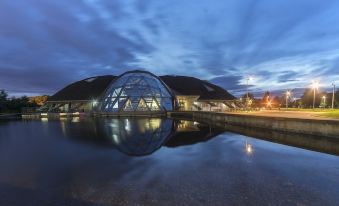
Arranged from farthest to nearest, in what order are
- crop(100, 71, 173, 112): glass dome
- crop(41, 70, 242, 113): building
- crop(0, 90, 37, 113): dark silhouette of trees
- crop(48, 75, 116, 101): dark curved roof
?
crop(0, 90, 37, 113): dark silhouette of trees, crop(48, 75, 116, 101): dark curved roof, crop(41, 70, 242, 113): building, crop(100, 71, 173, 112): glass dome

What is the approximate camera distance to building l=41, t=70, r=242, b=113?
172 feet

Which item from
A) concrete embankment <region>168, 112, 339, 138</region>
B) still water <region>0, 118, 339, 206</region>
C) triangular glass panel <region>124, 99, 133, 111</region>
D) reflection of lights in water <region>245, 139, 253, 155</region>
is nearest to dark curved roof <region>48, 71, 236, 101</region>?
triangular glass panel <region>124, 99, 133, 111</region>

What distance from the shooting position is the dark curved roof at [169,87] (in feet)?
225

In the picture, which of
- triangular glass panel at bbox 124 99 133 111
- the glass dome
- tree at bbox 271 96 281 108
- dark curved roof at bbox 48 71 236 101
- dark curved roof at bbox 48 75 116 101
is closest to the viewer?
triangular glass panel at bbox 124 99 133 111

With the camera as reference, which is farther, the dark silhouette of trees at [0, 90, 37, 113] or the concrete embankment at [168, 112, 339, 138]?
the dark silhouette of trees at [0, 90, 37, 113]

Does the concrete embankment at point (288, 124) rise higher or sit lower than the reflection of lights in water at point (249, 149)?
higher

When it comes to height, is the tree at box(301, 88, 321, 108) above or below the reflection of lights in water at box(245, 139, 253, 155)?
above

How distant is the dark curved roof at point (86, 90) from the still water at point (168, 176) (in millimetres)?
56267

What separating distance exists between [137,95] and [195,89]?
79.1ft

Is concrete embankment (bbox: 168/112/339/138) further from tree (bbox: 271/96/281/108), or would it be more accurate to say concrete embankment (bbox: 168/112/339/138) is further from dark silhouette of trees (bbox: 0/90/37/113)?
tree (bbox: 271/96/281/108)

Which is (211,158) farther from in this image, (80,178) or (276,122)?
(276,122)

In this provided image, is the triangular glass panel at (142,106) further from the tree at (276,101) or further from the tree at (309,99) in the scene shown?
the tree at (276,101)

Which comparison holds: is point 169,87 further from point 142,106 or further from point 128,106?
point 128,106

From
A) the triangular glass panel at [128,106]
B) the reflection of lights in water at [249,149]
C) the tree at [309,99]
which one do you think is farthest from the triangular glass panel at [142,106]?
the tree at [309,99]
